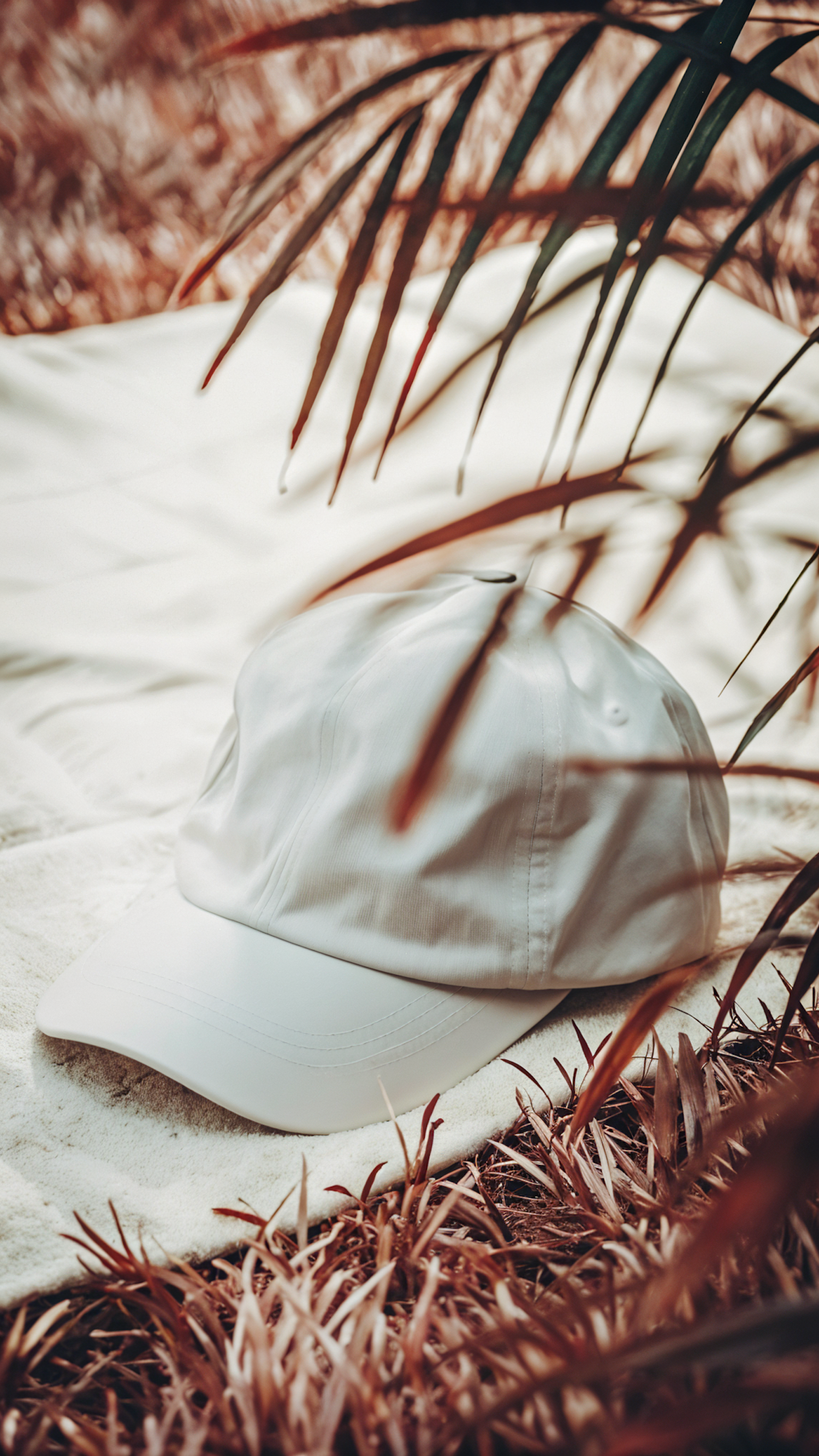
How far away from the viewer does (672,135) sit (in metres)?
0.36

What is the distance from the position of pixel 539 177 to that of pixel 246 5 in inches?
32.4

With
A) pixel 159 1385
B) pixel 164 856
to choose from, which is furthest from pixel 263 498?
pixel 159 1385

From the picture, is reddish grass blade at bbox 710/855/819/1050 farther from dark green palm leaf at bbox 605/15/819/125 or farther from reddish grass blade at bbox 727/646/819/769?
dark green palm leaf at bbox 605/15/819/125

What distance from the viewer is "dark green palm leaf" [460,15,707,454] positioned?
0.35 m

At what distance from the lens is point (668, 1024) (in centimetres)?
76

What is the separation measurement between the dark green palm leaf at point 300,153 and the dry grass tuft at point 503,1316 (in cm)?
43

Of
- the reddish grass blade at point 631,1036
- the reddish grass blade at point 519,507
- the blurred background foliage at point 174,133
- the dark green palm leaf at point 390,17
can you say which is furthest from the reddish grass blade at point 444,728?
the blurred background foliage at point 174,133

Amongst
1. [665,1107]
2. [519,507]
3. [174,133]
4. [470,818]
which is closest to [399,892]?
[470,818]

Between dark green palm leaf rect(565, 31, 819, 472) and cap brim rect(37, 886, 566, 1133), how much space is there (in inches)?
18.4

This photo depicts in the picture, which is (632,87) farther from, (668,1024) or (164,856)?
(164,856)

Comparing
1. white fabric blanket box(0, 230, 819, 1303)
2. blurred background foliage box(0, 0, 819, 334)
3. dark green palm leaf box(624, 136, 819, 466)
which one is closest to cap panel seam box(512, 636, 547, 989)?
white fabric blanket box(0, 230, 819, 1303)

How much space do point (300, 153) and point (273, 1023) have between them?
0.56 metres

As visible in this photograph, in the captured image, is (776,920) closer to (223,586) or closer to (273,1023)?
(273,1023)

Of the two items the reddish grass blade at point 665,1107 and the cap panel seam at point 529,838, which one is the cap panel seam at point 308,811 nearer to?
the cap panel seam at point 529,838
